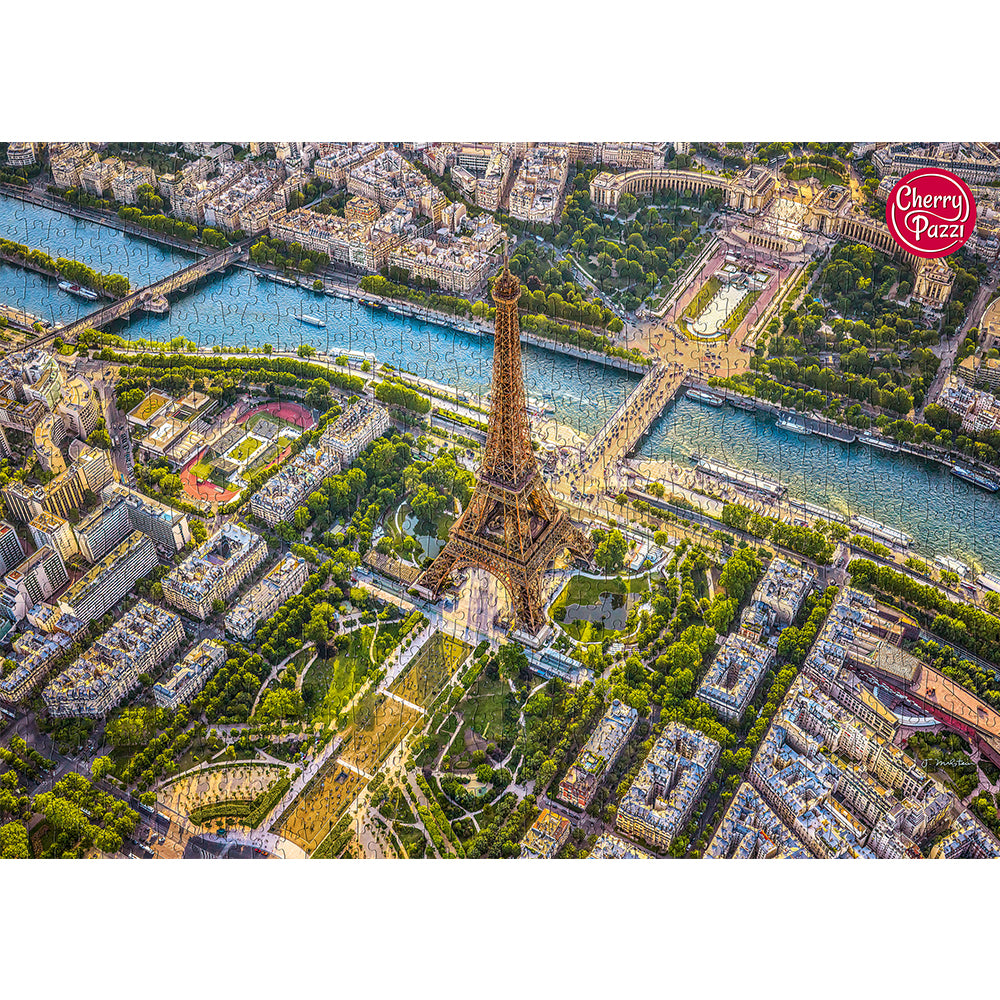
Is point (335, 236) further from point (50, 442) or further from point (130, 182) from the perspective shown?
point (50, 442)

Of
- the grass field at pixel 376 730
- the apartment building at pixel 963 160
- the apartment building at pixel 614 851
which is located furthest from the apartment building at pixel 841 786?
the apartment building at pixel 963 160

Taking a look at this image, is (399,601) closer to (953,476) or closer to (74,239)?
(953,476)

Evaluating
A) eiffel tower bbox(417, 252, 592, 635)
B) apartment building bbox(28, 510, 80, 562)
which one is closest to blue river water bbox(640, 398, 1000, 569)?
eiffel tower bbox(417, 252, 592, 635)

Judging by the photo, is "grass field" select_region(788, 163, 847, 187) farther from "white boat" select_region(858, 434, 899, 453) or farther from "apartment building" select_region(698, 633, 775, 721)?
"apartment building" select_region(698, 633, 775, 721)

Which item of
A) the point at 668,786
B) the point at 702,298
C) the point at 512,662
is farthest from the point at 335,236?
the point at 668,786

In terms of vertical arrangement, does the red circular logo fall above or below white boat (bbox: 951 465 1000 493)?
above

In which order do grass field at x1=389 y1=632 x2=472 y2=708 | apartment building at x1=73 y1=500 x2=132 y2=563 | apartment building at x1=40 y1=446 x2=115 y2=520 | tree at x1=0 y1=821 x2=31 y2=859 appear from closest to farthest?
tree at x1=0 y1=821 x2=31 y2=859
grass field at x1=389 y1=632 x2=472 y2=708
apartment building at x1=73 y1=500 x2=132 y2=563
apartment building at x1=40 y1=446 x2=115 y2=520
